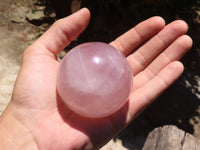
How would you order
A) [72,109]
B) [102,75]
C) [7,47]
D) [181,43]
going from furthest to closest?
1. [7,47]
2. [181,43]
3. [72,109]
4. [102,75]

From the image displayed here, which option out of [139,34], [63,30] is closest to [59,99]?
[63,30]

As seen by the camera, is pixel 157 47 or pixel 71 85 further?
pixel 157 47

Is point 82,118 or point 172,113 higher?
point 82,118

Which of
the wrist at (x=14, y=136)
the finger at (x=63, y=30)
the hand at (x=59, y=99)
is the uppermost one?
the finger at (x=63, y=30)

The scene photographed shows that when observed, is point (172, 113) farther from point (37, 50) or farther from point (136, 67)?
point (37, 50)

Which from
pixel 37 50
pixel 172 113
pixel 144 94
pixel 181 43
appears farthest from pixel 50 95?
pixel 172 113

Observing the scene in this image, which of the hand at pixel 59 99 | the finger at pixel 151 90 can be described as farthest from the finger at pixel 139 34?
the finger at pixel 151 90

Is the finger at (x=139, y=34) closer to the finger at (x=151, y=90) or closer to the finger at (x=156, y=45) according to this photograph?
the finger at (x=156, y=45)

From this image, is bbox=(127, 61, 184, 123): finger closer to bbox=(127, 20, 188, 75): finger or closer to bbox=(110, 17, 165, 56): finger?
bbox=(127, 20, 188, 75): finger
